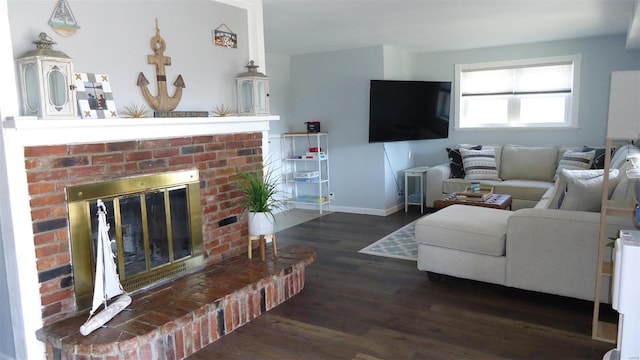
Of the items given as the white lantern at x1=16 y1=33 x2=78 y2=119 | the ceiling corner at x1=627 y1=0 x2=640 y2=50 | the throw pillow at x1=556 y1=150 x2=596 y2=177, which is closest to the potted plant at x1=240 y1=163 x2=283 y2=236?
the white lantern at x1=16 y1=33 x2=78 y2=119

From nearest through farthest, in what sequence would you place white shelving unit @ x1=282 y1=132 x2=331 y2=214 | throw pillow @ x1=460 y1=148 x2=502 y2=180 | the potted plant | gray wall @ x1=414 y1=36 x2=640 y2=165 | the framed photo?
the framed photo
the potted plant
gray wall @ x1=414 y1=36 x2=640 y2=165
throw pillow @ x1=460 y1=148 x2=502 y2=180
white shelving unit @ x1=282 y1=132 x2=331 y2=214

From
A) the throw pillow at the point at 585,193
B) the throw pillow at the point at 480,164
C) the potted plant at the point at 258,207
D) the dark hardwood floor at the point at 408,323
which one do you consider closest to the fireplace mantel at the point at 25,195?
the dark hardwood floor at the point at 408,323

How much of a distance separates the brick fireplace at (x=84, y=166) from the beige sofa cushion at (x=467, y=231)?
5.04ft

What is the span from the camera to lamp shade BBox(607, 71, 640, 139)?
2.42 m

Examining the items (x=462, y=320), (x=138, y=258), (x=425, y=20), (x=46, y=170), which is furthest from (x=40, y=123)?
(x=425, y=20)

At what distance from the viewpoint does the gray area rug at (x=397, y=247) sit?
14.0 feet

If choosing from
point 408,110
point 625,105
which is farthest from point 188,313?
point 408,110

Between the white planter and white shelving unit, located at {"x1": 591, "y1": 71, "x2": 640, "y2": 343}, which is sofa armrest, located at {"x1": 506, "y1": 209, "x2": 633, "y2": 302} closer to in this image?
white shelving unit, located at {"x1": 591, "y1": 71, "x2": 640, "y2": 343}

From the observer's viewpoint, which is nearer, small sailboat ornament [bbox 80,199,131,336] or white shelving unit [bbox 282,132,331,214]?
small sailboat ornament [bbox 80,199,131,336]

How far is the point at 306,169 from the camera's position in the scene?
6547mm

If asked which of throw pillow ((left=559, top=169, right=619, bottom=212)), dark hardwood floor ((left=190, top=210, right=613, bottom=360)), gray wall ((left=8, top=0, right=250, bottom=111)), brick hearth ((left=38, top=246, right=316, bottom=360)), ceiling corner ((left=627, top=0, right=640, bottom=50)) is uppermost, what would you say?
ceiling corner ((left=627, top=0, right=640, bottom=50))

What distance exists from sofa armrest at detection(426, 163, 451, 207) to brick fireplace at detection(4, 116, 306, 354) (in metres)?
3.20

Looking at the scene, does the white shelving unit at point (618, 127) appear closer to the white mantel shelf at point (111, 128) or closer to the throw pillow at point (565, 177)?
the throw pillow at point (565, 177)

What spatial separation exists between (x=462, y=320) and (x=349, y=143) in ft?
11.6
